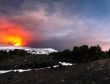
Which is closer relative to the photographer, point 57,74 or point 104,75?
Result: point 104,75

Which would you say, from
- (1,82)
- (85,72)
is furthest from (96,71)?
(1,82)

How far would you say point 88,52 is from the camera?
87.3 m

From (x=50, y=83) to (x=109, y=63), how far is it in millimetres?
14603

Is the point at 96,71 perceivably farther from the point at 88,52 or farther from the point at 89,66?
the point at 88,52

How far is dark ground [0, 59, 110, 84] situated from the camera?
44.4 metres

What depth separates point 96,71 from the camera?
49.0 meters

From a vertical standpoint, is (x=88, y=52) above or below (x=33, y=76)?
above

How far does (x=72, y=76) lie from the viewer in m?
48.4

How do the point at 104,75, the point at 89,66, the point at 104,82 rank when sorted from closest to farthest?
the point at 104,82
the point at 104,75
the point at 89,66

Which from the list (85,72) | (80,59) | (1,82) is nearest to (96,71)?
(85,72)

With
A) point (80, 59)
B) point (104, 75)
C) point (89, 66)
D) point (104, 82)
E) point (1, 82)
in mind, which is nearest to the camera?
point (104, 82)

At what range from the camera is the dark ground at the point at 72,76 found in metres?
44.4

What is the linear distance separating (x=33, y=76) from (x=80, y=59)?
121ft

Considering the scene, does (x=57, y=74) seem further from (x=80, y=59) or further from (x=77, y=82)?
(x=80, y=59)
